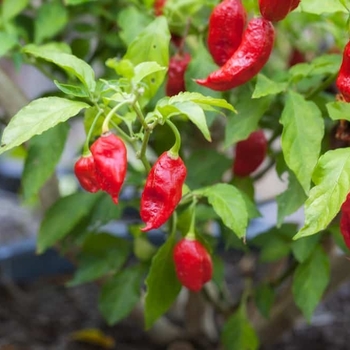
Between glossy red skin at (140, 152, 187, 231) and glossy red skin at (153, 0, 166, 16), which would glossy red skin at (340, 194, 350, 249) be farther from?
glossy red skin at (153, 0, 166, 16)

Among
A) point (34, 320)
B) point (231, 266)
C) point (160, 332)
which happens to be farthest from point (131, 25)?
point (231, 266)

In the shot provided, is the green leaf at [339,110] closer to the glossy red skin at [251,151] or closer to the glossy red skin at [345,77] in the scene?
the glossy red skin at [345,77]

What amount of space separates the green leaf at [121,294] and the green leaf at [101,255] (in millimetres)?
22

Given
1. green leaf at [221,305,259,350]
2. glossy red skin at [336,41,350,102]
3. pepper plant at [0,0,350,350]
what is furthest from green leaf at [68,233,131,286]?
glossy red skin at [336,41,350,102]

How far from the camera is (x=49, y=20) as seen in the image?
3.22 ft

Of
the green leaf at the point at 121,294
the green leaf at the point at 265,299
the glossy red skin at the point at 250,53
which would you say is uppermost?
the glossy red skin at the point at 250,53

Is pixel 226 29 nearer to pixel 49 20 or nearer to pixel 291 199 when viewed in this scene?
pixel 291 199

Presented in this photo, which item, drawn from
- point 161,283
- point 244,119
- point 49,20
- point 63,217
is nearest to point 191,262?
point 161,283

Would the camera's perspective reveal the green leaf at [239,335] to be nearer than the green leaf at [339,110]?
No

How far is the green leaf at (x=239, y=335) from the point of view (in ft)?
3.32

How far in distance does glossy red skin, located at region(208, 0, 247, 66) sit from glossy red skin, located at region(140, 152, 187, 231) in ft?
0.57

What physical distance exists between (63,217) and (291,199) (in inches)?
14.2

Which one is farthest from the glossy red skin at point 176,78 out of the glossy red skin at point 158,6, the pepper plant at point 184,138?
the glossy red skin at point 158,6

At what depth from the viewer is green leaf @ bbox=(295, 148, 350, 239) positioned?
0.56 meters
